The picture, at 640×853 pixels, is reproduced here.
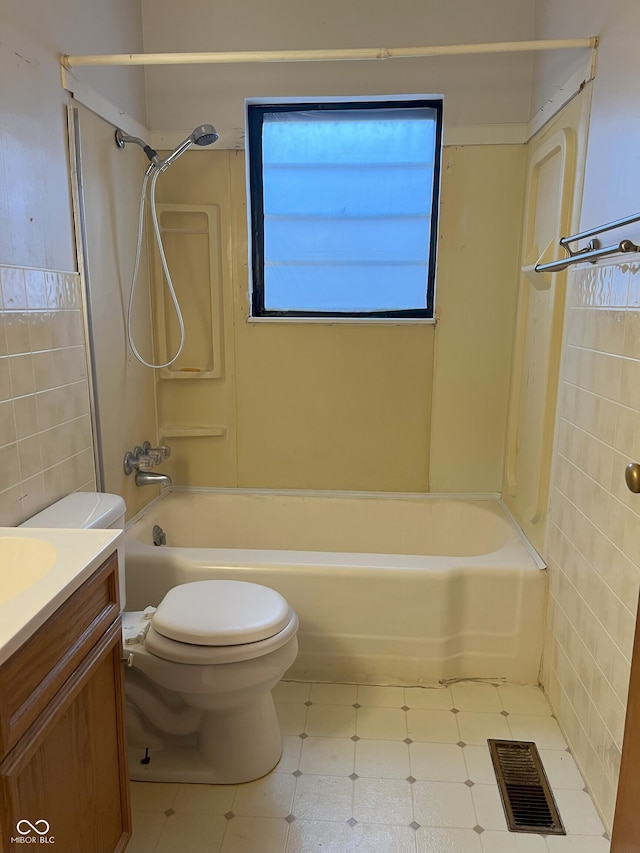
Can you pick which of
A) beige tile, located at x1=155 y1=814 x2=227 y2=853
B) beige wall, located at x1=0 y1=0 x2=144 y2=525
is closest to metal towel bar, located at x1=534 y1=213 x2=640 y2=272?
beige wall, located at x1=0 y1=0 x2=144 y2=525

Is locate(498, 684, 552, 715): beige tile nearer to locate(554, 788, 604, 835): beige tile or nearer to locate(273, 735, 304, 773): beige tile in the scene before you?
locate(554, 788, 604, 835): beige tile

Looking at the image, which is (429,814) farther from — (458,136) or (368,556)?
(458,136)

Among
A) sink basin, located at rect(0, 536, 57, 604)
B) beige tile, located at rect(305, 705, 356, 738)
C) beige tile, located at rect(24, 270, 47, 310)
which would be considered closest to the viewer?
sink basin, located at rect(0, 536, 57, 604)

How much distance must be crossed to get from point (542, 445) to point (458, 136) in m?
1.30

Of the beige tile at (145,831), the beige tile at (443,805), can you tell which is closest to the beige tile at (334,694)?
the beige tile at (443,805)

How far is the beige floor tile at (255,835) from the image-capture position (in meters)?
1.46

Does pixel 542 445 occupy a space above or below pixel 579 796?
above

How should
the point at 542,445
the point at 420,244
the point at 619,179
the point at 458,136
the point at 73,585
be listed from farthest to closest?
1. the point at 420,244
2. the point at 458,136
3. the point at 542,445
4. the point at 619,179
5. the point at 73,585

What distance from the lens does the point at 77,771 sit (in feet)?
3.67

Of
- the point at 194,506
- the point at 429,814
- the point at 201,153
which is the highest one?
the point at 201,153

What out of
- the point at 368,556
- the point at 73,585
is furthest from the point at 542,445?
the point at 73,585

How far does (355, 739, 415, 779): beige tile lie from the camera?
5.55 ft

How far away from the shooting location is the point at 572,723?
1772 mm

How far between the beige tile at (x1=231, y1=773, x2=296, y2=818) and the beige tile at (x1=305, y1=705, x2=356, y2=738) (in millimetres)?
203
